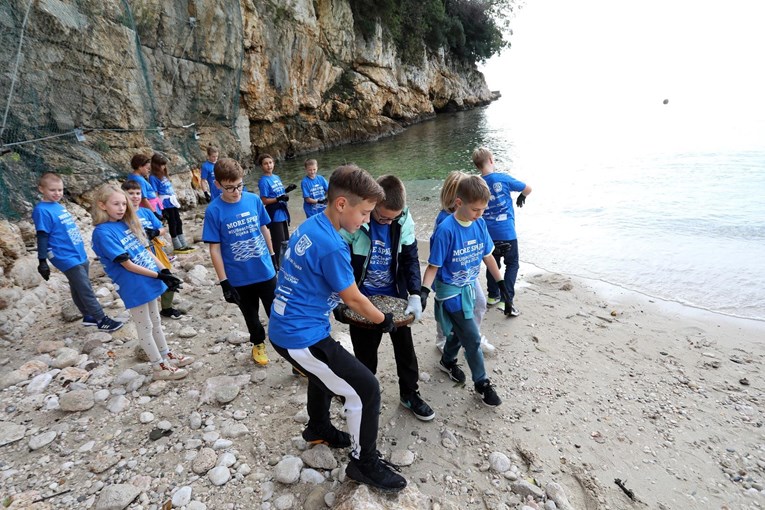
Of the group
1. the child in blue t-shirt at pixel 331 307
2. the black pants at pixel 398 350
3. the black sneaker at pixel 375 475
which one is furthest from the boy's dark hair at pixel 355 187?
the black sneaker at pixel 375 475

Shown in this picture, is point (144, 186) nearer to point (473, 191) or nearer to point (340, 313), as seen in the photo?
point (340, 313)

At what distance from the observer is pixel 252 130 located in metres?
20.6

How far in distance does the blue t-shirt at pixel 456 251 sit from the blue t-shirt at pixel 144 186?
5.14 m

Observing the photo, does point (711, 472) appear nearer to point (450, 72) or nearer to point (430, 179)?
point (430, 179)

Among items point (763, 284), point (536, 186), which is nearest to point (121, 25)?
point (536, 186)

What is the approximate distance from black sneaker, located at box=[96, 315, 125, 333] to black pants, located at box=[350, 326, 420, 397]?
9.87 feet

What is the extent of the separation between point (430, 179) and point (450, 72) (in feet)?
109

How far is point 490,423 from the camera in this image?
2.96m

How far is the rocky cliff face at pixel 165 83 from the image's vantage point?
641cm

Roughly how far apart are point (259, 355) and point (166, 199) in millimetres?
4789

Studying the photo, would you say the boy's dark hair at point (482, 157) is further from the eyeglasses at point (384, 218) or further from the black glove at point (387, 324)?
the black glove at point (387, 324)

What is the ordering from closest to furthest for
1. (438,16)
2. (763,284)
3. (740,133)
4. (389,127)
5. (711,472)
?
(711,472) → (763,284) → (740,133) → (389,127) → (438,16)

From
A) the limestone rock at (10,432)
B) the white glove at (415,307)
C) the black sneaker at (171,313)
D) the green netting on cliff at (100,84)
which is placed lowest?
the limestone rock at (10,432)

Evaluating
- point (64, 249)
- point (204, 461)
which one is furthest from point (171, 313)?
point (204, 461)
